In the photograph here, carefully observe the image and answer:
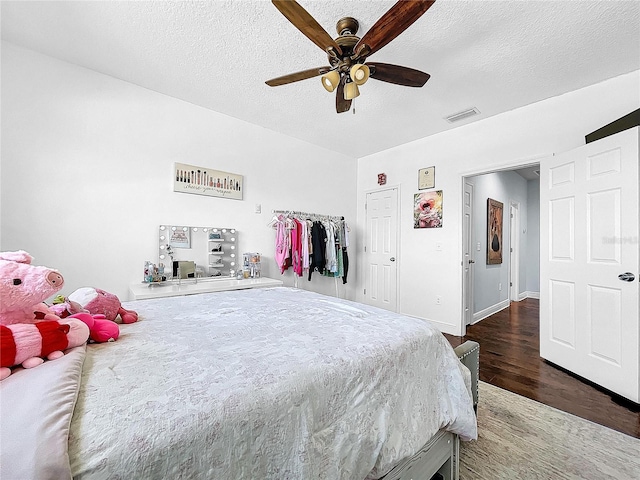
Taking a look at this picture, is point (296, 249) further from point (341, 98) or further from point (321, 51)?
point (321, 51)

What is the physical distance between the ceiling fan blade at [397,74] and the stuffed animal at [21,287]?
79.0 inches

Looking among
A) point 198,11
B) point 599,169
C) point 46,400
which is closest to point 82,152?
point 198,11

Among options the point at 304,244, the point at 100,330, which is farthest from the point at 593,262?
the point at 100,330

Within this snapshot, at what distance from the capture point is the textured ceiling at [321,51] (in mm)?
1804

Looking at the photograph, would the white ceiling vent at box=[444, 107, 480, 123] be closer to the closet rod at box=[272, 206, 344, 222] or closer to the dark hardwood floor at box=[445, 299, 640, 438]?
the closet rod at box=[272, 206, 344, 222]

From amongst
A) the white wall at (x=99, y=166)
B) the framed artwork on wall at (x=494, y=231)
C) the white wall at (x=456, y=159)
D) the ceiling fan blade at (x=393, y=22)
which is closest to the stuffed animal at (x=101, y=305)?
the white wall at (x=99, y=166)

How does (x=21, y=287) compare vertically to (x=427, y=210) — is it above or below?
below

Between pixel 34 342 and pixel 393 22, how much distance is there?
6.48 feet

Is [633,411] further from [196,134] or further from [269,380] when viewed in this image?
[196,134]

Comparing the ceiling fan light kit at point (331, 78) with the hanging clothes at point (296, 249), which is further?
the hanging clothes at point (296, 249)

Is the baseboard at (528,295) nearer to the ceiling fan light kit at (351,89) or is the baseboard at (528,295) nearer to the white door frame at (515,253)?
the white door frame at (515,253)

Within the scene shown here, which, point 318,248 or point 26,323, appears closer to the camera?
point 26,323

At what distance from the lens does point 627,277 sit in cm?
203

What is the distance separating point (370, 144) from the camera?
421 cm
